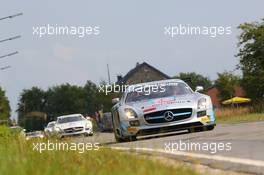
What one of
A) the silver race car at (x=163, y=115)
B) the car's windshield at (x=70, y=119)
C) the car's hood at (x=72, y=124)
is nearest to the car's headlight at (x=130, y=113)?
the silver race car at (x=163, y=115)

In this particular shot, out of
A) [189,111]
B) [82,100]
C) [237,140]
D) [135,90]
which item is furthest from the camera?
[82,100]

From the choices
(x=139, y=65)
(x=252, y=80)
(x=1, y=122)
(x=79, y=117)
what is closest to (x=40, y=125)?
(x=139, y=65)

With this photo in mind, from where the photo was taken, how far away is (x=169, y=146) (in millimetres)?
12711

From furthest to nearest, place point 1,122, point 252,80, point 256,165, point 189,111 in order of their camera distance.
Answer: point 252,80 < point 1,122 < point 189,111 < point 256,165

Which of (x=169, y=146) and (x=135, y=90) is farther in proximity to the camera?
(x=135, y=90)

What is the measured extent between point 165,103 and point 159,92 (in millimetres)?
838

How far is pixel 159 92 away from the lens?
16.4 meters

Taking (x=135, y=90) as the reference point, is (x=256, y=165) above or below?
below

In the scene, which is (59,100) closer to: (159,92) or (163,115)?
(159,92)

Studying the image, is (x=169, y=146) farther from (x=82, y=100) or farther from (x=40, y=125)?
(x=82, y=100)

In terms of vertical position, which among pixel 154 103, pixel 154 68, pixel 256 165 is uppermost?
pixel 154 68

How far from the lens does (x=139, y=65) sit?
137 m

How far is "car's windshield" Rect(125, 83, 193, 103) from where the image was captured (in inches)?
643

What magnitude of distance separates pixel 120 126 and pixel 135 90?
1.38m
